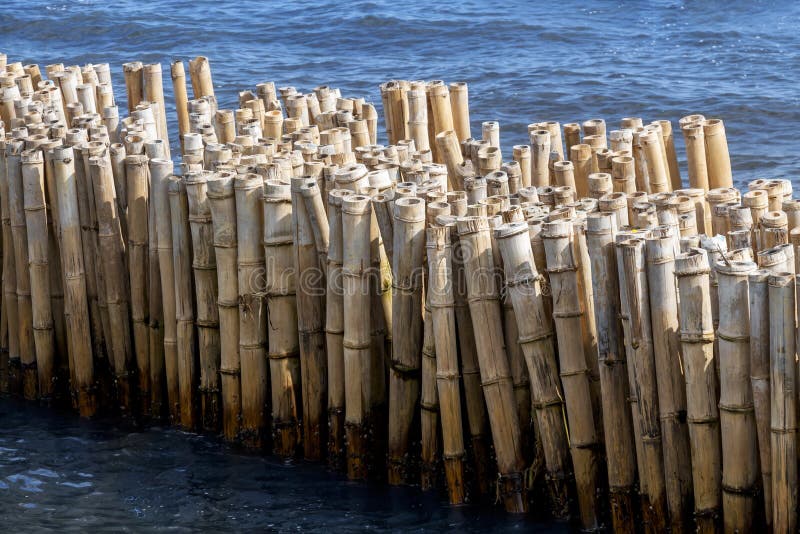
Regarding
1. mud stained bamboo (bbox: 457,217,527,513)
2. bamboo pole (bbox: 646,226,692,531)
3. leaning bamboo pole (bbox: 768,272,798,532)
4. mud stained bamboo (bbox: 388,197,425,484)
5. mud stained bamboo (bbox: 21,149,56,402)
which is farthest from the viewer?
mud stained bamboo (bbox: 21,149,56,402)

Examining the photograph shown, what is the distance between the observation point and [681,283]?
4.99m

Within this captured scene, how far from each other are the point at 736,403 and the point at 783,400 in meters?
0.23

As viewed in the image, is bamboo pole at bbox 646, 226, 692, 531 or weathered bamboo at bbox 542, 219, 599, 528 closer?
bamboo pole at bbox 646, 226, 692, 531

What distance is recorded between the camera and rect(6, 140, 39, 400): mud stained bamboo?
23.6 ft

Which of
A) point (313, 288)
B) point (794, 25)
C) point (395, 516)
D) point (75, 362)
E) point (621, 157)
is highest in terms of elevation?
point (794, 25)

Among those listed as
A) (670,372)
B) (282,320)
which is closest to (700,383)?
(670,372)

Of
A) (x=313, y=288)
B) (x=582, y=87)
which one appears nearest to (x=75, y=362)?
(x=313, y=288)

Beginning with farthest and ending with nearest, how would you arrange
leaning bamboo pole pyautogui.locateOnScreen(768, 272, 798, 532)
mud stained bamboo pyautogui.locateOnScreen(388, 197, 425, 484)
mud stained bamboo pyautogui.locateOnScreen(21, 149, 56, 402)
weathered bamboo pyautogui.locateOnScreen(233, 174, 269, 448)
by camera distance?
mud stained bamboo pyautogui.locateOnScreen(21, 149, 56, 402) < weathered bamboo pyautogui.locateOnScreen(233, 174, 269, 448) < mud stained bamboo pyautogui.locateOnScreen(388, 197, 425, 484) < leaning bamboo pole pyautogui.locateOnScreen(768, 272, 798, 532)

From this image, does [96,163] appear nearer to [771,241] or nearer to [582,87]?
[771,241]

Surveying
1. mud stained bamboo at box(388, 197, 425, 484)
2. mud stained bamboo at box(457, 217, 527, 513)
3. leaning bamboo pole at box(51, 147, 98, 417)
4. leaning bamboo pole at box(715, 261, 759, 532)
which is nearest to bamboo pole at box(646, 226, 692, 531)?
leaning bamboo pole at box(715, 261, 759, 532)

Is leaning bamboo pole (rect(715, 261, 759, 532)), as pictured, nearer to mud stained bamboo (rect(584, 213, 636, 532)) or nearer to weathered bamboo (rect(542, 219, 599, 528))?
mud stained bamboo (rect(584, 213, 636, 532))

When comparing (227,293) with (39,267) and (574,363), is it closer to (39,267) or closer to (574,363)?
(39,267)

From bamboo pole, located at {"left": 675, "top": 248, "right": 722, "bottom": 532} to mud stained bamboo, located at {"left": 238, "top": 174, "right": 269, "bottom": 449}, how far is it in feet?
8.33

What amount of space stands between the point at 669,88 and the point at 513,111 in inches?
91.5
